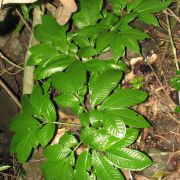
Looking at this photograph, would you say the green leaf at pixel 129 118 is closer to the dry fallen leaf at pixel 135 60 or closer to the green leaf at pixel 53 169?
the green leaf at pixel 53 169

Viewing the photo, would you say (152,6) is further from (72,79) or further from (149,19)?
(72,79)

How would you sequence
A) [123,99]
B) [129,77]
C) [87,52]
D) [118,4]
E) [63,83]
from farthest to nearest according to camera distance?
[129,77] < [118,4] < [87,52] < [63,83] < [123,99]

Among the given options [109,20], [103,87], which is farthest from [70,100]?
[109,20]

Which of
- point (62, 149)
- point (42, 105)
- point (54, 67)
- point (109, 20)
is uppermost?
point (109, 20)

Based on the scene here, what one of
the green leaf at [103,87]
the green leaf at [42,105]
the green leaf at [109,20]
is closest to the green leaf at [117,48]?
the green leaf at [103,87]

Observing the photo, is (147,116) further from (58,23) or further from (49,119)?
(58,23)
